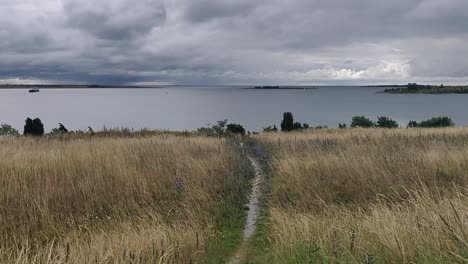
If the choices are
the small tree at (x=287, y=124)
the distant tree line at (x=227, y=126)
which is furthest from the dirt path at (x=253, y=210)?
the small tree at (x=287, y=124)

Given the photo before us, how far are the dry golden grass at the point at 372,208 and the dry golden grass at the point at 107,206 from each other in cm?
120

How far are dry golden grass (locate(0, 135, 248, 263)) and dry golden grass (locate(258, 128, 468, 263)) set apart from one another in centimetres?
120

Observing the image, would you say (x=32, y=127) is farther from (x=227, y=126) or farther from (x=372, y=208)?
(x=372, y=208)

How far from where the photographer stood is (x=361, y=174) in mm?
8477

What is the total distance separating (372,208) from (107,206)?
13.8 ft

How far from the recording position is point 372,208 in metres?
Result: 6.37

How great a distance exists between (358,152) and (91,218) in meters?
6.90

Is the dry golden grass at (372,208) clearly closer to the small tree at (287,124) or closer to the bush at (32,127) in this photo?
the bush at (32,127)

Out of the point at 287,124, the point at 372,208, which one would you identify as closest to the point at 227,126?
the point at 287,124

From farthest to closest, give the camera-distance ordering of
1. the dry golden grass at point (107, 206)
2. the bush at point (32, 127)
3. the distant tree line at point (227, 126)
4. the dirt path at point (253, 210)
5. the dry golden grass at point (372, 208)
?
the bush at point (32, 127) → the distant tree line at point (227, 126) → the dirt path at point (253, 210) → the dry golden grass at point (107, 206) → the dry golden grass at point (372, 208)

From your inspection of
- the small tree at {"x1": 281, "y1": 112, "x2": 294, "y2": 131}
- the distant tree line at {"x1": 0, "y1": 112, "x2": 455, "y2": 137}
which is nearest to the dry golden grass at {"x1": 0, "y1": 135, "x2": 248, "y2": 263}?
the distant tree line at {"x1": 0, "y1": 112, "x2": 455, "y2": 137}

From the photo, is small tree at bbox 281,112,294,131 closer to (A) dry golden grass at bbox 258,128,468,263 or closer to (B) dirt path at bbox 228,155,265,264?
(A) dry golden grass at bbox 258,128,468,263

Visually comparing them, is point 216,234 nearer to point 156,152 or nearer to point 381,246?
point 381,246

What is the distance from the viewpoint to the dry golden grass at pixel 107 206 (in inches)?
194
